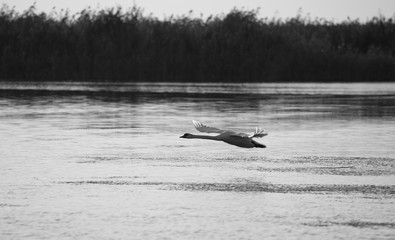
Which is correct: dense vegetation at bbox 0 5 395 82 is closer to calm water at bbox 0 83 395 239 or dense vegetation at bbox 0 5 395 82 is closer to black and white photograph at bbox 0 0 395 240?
black and white photograph at bbox 0 0 395 240

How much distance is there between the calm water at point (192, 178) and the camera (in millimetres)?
9406

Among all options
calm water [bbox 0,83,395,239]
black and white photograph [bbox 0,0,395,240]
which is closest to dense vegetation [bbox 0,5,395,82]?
black and white photograph [bbox 0,0,395,240]

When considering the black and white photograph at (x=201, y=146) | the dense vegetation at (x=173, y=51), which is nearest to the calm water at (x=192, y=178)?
the black and white photograph at (x=201, y=146)

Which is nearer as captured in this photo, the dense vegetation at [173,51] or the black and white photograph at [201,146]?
the black and white photograph at [201,146]

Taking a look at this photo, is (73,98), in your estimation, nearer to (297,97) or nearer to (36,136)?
(297,97)

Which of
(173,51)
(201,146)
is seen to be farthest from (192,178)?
(173,51)

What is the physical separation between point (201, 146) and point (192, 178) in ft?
14.6

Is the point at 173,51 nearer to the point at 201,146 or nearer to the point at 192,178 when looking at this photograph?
the point at 201,146

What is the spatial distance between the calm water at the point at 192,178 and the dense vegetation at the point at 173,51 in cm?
2189

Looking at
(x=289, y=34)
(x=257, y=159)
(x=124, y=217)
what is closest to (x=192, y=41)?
(x=289, y=34)

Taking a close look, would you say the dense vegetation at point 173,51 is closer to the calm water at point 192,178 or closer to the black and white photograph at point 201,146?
the black and white photograph at point 201,146

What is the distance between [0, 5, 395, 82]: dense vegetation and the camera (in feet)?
152

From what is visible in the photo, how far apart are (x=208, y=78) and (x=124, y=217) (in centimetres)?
3823

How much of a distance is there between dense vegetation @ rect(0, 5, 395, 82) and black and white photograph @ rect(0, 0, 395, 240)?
Answer: 0.10 m
